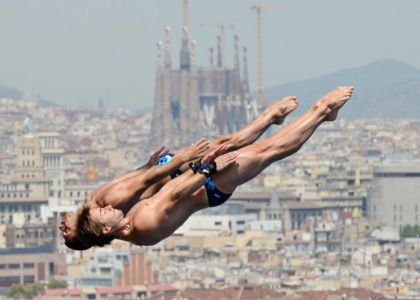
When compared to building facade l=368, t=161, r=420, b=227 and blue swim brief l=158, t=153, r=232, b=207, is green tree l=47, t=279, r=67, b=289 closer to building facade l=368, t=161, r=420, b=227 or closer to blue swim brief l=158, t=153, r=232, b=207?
building facade l=368, t=161, r=420, b=227

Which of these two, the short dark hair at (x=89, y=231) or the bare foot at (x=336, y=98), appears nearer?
the short dark hair at (x=89, y=231)

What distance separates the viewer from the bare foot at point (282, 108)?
9016 millimetres

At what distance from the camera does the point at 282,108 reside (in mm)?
9047

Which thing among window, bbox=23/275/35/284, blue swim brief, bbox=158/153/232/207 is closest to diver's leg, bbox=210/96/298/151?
blue swim brief, bbox=158/153/232/207

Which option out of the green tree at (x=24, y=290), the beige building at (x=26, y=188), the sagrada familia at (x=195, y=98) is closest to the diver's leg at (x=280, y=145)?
the green tree at (x=24, y=290)

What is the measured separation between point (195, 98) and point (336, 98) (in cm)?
14861

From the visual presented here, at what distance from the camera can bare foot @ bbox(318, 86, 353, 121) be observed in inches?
350

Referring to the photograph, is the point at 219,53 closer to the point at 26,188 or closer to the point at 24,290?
the point at 26,188

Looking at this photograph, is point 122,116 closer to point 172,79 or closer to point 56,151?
point 172,79

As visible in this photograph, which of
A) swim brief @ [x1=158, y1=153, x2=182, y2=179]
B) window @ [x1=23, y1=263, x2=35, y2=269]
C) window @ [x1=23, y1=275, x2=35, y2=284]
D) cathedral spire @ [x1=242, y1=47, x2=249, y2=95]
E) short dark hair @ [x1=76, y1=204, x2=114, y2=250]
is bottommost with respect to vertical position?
short dark hair @ [x1=76, y1=204, x2=114, y2=250]

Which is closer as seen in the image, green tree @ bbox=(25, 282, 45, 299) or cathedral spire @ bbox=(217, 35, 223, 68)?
green tree @ bbox=(25, 282, 45, 299)

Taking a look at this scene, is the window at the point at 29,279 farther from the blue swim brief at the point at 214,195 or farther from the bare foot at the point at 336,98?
the blue swim brief at the point at 214,195

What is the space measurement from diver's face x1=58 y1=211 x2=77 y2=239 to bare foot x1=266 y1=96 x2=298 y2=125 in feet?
2.83

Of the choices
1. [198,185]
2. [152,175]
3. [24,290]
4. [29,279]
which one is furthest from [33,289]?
[198,185]
